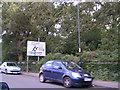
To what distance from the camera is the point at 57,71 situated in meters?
11.9

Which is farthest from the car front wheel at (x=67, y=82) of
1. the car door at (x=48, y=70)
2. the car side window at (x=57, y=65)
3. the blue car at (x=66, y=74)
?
the car door at (x=48, y=70)

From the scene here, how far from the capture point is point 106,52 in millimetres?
15352

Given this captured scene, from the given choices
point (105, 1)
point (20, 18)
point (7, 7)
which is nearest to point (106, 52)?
point (105, 1)

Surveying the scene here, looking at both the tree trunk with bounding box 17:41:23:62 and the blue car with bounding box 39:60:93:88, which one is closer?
the blue car with bounding box 39:60:93:88

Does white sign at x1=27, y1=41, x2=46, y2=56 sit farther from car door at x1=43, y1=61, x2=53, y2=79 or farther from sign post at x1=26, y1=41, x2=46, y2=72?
car door at x1=43, y1=61, x2=53, y2=79

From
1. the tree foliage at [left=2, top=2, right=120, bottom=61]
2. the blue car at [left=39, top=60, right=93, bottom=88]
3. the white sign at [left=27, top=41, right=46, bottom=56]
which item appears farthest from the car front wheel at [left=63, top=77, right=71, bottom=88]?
the white sign at [left=27, top=41, right=46, bottom=56]

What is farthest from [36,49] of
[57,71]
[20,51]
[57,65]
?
[57,71]

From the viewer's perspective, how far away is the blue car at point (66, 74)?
10789mm

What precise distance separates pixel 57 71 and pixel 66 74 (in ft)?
2.91

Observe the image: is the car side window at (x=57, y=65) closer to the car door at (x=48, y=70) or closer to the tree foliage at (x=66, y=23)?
the car door at (x=48, y=70)

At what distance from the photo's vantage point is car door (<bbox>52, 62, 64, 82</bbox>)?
11.6 metres

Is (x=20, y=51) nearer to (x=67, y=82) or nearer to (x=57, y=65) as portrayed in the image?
(x=57, y=65)

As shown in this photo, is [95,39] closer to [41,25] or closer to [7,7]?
[41,25]

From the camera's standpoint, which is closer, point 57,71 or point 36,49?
point 57,71
